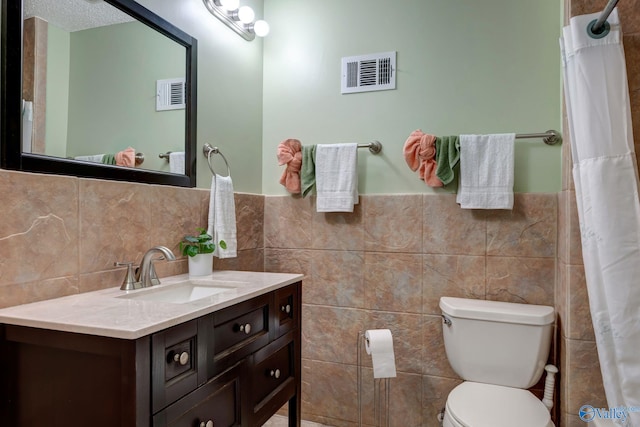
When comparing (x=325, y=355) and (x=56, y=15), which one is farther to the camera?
(x=325, y=355)

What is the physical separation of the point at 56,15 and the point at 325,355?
1928mm

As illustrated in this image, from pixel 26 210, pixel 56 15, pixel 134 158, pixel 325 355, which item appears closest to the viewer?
pixel 26 210

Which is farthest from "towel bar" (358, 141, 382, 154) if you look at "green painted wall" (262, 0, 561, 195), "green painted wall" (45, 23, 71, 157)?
"green painted wall" (45, 23, 71, 157)

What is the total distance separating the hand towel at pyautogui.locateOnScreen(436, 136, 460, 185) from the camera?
76.5 inches

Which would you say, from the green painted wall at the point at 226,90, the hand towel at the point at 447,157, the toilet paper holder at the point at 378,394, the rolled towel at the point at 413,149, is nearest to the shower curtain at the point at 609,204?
the hand towel at the point at 447,157

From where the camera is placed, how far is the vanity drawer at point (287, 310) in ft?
5.09

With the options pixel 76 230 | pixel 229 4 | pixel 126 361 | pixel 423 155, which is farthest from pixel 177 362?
pixel 229 4

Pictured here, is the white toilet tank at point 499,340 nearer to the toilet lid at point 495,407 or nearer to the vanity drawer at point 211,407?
the toilet lid at point 495,407

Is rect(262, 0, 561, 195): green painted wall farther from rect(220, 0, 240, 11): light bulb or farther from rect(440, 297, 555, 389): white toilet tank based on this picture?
rect(440, 297, 555, 389): white toilet tank

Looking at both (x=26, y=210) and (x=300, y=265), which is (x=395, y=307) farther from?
(x=26, y=210)

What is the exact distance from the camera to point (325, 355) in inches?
88.7

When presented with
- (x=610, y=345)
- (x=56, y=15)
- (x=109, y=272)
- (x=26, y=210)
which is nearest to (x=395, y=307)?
(x=610, y=345)

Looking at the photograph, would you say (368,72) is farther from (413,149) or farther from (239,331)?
(239,331)

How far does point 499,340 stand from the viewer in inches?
69.4
